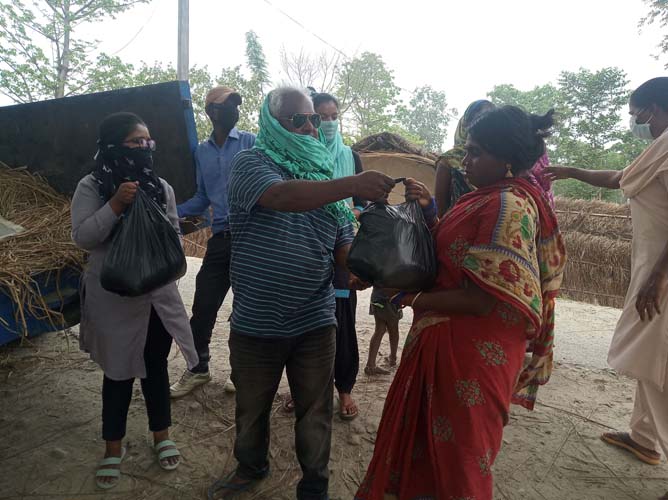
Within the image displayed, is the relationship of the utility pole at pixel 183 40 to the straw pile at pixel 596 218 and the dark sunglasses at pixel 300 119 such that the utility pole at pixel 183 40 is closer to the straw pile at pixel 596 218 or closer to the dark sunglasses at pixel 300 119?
the straw pile at pixel 596 218

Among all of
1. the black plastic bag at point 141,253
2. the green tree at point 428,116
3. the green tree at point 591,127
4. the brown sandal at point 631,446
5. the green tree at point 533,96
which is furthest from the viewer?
the green tree at point 428,116

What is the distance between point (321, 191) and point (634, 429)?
241 cm

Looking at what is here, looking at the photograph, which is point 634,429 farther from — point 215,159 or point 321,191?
point 215,159

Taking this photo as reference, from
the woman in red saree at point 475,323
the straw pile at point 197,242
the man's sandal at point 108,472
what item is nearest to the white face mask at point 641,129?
the woman in red saree at point 475,323

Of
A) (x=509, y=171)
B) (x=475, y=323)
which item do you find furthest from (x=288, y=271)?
(x=509, y=171)

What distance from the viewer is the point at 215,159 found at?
299 centimetres

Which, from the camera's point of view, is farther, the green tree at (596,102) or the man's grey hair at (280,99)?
the green tree at (596,102)

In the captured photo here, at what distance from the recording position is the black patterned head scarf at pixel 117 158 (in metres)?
1.96

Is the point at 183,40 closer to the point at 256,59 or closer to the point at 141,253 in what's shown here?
the point at 141,253

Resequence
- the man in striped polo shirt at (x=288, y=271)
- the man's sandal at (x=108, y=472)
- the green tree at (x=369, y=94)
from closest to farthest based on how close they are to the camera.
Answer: the man in striped polo shirt at (x=288, y=271) < the man's sandal at (x=108, y=472) < the green tree at (x=369, y=94)

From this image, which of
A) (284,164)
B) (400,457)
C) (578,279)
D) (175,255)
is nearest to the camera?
(400,457)

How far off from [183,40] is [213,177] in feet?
21.8

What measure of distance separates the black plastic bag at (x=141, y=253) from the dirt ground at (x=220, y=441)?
110cm

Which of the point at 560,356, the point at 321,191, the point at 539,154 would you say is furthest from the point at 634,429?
the point at 321,191
